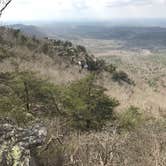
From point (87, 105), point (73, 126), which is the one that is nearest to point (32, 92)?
point (87, 105)

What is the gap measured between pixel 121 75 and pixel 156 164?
31.4 m

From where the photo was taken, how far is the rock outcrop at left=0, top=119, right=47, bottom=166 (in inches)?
157

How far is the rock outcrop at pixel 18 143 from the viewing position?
13.1 feet

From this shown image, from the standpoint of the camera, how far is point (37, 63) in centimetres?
2964

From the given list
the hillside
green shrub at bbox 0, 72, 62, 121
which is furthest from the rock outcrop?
green shrub at bbox 0, 72, 62, 121

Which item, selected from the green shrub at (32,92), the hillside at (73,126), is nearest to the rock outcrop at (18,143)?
the hillside at (73,126)

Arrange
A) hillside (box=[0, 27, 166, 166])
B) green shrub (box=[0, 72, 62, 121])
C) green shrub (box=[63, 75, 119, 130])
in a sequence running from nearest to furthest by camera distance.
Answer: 1. hillside (box=[0, 27, 166, 166])
2. green shrub (box=[63, 75, 119, 130])
3. green shrub (box=[0, 72, 62, 121])

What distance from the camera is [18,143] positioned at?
13.7ft

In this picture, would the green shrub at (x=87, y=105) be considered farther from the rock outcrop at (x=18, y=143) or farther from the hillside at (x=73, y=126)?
the rock outcrop at (x=18, y=143)

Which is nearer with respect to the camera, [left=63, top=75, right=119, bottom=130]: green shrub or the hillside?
the hillside

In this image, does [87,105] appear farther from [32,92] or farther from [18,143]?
[18,143]

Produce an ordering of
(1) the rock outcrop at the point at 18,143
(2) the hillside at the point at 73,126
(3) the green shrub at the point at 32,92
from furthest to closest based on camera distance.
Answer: (3) the green shrub at the point at 32,92 → (2) the hillside at the point at 73,126 → (1) the rock outcrop at the point at 18,143

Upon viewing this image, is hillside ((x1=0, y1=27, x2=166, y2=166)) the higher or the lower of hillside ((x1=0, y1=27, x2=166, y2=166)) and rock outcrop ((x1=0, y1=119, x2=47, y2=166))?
the lower

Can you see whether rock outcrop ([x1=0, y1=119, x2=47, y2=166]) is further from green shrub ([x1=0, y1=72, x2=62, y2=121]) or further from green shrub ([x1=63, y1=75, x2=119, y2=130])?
green shrub ([x1=0, y1=72, x2=62, y2=121])
